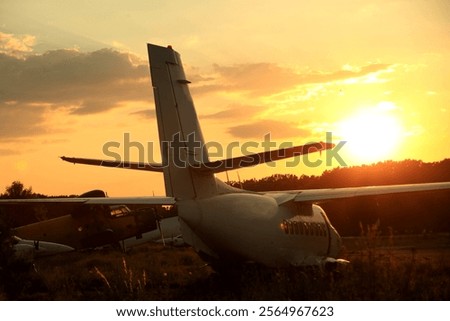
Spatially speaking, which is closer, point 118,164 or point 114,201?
point 118,164

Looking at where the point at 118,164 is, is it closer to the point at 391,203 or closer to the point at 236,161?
the point at 236,161

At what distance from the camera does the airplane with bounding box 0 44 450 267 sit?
619 inches

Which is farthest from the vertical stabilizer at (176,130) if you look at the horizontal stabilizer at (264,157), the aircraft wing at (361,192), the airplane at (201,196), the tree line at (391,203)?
the tree line at (391,203)

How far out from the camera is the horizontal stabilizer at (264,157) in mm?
12095

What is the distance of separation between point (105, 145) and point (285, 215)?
5362 millimetres

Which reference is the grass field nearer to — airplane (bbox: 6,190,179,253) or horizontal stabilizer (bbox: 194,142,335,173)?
horizontal stabilizer (bbox: 194,142,335,173)

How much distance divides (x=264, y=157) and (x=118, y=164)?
3.82 metres

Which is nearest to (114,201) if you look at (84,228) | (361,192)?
(361,192)

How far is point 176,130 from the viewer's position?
16.2 m

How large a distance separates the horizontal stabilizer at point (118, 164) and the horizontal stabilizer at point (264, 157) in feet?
4.62

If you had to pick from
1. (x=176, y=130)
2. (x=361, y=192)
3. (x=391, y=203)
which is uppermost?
(x=176, y=130)

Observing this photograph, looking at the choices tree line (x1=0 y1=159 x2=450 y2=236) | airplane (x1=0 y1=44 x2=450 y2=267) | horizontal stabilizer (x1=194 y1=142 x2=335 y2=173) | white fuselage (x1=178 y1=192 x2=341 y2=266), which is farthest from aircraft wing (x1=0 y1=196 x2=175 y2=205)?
tree line (x1=0 y1=159 x2=450 y2=236)

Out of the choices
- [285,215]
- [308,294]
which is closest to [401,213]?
[285,215]

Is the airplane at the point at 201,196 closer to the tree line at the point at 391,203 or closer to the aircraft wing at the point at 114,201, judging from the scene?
the aircraft wing at the point at 114,201
